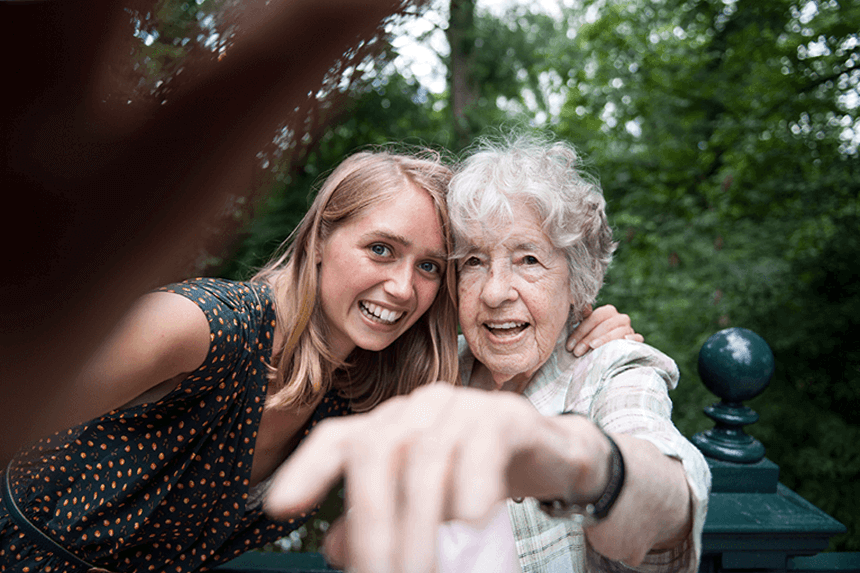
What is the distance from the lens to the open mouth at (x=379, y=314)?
6.38ft

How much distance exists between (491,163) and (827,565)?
1.65 metres

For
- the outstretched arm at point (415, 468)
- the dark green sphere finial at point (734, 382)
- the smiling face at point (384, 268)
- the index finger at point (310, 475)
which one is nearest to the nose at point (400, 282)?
the smiling face at point (384, 268)

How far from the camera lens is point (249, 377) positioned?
1824mm

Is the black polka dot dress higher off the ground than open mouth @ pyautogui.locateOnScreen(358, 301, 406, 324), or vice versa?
open mouth @ pyautogui.locateOnScreen(358, 301, 406, 324)

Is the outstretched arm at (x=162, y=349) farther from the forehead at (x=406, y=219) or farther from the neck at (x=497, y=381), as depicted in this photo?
the neck at (x=497, y=381)

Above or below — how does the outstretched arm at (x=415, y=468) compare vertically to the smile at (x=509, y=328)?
above

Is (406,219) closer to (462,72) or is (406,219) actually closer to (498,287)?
(498,287)

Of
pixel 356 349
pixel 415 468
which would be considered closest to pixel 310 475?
pixel 415 468

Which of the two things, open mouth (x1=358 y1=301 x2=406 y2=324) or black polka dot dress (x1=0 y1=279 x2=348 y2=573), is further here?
open mouth (x1=358 y1=301 x2=406 y2=324)

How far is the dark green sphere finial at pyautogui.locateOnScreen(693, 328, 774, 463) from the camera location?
1.73 m

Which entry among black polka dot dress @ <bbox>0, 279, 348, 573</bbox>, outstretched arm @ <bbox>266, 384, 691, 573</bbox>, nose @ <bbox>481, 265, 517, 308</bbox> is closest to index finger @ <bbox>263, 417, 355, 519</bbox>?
outstretched arm @ <bbox>266, 384, 691, 573</bbox>

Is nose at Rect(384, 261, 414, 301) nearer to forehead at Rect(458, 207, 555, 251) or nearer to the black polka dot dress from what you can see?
forehead at Rect(458, 207, 555, 251)

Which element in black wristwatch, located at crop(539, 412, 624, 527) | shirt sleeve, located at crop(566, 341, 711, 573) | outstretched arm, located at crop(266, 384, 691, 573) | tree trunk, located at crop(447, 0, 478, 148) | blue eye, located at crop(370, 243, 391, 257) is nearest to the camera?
outstretched arm, located at crop(266, 384, 691, 573)

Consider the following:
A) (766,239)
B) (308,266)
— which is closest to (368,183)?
(308,266)
